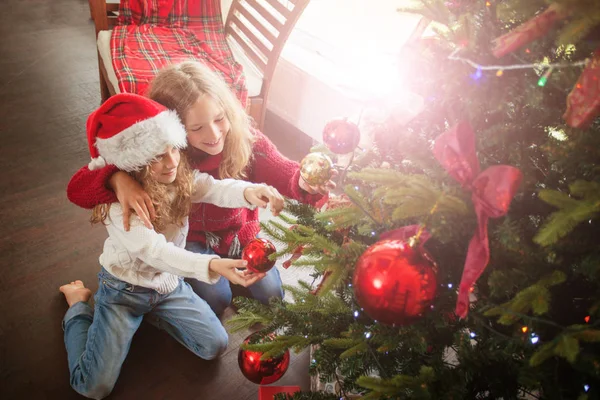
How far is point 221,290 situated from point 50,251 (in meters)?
0.73

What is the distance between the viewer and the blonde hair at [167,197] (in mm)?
1186

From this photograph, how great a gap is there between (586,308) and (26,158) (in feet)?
7.65

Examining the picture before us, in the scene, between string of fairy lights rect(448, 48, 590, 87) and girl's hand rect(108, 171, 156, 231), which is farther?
girl's hand rect(108, 171, 156, 231)

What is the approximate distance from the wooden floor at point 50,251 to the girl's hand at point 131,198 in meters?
0.56

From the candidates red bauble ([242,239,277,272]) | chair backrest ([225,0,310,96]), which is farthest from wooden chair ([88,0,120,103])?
red bauble ([242,239,277,272])

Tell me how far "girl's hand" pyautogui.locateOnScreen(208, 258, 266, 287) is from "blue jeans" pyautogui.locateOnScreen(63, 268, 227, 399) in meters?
0.32

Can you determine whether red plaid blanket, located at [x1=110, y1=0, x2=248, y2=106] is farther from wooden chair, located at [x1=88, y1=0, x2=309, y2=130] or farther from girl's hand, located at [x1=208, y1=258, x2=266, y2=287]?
girl's hand, located at [x1=208, y1=258, x2=266, y2=287]

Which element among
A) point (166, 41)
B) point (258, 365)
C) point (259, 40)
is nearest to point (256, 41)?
point (259, 40)

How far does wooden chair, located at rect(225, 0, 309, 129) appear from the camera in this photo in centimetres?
→ 198

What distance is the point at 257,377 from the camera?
1166 millimetres

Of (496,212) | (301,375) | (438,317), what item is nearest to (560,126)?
(496,212)

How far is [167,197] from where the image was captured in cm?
123

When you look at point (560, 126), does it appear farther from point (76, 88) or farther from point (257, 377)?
point (76, 88)

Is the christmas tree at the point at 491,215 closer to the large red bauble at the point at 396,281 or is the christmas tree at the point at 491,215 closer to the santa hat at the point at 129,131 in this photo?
the large red bauble at the point at 396,281
